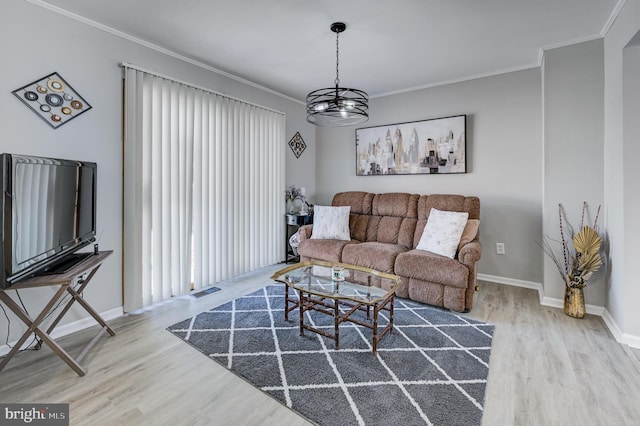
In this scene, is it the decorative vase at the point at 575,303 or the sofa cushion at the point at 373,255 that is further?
the sofa cushion at the point at 373,255

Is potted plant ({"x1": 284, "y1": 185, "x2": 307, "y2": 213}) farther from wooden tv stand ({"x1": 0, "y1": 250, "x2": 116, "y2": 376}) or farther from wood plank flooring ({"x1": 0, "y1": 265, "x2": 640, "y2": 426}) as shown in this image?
wooden tv stand ({"x1": 0, "y1": 250, "x2": 116, "y2": 376})

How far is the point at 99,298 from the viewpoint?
8.72 feet

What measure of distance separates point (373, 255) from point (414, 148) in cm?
178

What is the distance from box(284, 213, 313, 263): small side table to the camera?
457 cm

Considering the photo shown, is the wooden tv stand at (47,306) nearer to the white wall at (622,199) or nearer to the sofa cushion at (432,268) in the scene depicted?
the sofa cushion at (432,268)

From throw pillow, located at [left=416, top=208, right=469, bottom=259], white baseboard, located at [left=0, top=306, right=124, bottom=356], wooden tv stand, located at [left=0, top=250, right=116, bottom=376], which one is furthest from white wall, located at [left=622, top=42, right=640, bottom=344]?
white baseboard, located at [left=0, top=306, right=124, bottom=356]

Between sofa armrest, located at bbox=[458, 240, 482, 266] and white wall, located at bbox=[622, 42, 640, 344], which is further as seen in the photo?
sofa armrest, located at bbox=[458, 240, 482, 266]

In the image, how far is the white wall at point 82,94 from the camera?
7.10 feet

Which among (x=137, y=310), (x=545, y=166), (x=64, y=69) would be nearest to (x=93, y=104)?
(x=64, y=69)

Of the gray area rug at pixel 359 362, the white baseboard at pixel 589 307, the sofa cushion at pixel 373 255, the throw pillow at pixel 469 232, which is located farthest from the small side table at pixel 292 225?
the white baseboard at pixel 589 307

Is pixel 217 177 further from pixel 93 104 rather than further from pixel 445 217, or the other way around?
pixel 445 217

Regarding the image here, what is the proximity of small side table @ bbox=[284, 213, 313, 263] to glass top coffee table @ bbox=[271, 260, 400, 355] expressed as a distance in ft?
5.34

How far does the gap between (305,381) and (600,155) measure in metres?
3.20

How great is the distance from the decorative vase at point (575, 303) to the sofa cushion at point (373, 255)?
1552mm
